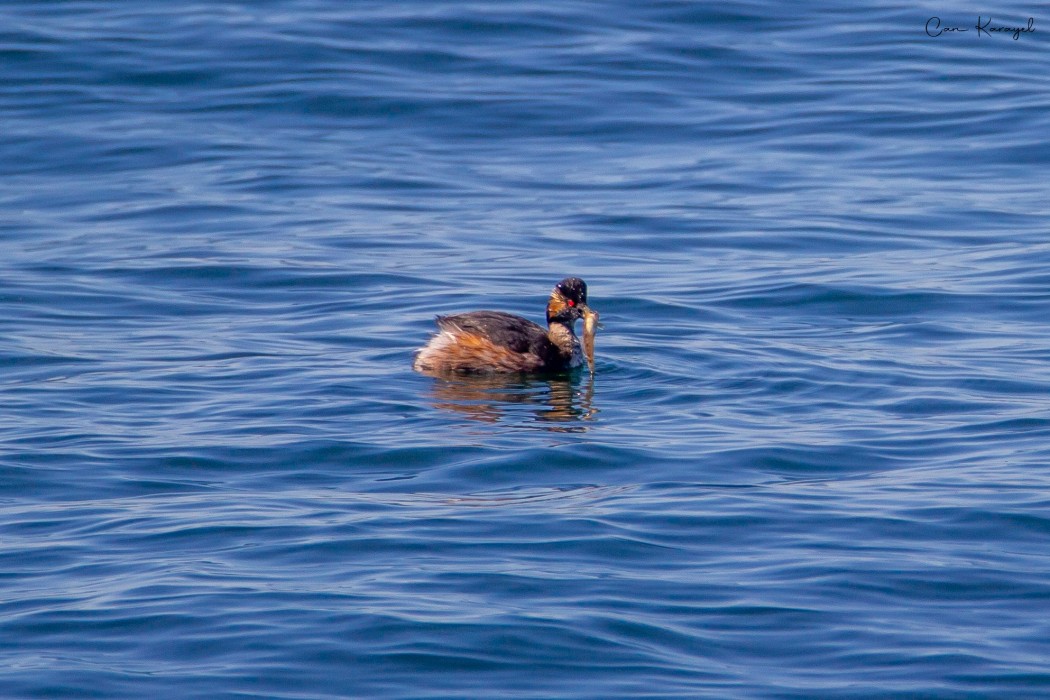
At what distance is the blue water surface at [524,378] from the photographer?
26.2ft

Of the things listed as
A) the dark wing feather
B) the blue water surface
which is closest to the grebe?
the dark wing feather

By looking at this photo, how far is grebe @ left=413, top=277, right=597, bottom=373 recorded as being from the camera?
13750 millimetres

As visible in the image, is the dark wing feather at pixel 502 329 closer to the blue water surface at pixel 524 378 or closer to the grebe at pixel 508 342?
the grebe at pixel 508 342

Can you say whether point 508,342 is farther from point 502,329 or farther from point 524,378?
point 524,378

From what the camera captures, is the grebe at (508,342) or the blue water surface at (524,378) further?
the grebe at (508,342)

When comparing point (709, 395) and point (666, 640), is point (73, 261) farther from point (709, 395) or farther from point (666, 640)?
point (666, 640)

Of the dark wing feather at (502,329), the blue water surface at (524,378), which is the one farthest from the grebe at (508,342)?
the blue water surface at (524,378)

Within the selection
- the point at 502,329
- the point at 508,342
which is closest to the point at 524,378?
the point at 508,342

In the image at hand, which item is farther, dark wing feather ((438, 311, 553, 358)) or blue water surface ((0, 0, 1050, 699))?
dark wing feather ((438, 311, 553, 358))

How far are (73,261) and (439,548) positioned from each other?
34.3ft

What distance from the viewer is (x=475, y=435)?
11.7 meters

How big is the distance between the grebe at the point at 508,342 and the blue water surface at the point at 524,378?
0.65ft

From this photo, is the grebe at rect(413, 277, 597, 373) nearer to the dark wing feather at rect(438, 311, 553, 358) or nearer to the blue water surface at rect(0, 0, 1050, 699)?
the dark wing feather at rect(438, 311, 553, 358)

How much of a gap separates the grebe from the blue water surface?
20 cm
